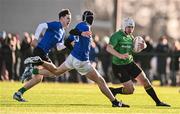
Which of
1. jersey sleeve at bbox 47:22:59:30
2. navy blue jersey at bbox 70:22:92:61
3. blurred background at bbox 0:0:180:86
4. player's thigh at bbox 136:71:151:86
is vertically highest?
jersey sleeve at bbox 47:22:59:30

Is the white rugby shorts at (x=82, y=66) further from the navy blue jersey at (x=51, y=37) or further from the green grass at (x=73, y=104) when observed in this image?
the navy blue jersey at (x=51, y=37)

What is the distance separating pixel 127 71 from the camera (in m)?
21.4

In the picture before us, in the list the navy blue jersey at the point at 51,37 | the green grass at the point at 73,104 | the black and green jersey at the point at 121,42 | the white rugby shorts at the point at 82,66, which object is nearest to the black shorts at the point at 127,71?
the black and green jersey at the point at 121,42

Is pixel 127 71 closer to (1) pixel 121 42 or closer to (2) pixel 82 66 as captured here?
(1) pixel 121 42

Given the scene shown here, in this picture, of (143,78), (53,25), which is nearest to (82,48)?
(53,25)

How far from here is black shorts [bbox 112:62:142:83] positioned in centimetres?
2131

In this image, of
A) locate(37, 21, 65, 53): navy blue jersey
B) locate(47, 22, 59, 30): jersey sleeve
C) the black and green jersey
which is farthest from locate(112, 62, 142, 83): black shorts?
locate(47, 22, 59, 30): jersey sleeve

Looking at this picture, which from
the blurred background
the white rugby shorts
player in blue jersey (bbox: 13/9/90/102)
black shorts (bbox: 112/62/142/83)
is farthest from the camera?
the blurred background

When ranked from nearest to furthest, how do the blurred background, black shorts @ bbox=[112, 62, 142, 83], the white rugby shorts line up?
1. the white rugby shorts
2. black shorts @ bbox=[112, 62, 142, 83]
3. the blurred background

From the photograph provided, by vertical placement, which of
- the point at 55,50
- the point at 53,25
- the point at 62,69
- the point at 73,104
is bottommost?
the point at 55,50

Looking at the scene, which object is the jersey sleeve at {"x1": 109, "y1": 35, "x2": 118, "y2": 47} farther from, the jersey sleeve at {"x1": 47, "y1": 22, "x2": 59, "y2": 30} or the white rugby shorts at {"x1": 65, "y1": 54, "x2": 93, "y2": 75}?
the jersey sleeve at {"x1": 47, "y1": 22, "x2": 59, "y2": 30}

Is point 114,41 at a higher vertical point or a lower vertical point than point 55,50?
higher

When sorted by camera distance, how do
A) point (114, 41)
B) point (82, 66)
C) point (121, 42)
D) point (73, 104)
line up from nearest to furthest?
point (82, 66) < point (114, 41) < point (121, 42) < point (73, 104)

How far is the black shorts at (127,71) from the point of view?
21.3 meters
